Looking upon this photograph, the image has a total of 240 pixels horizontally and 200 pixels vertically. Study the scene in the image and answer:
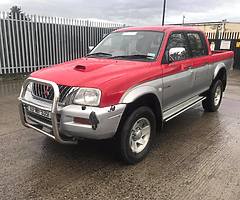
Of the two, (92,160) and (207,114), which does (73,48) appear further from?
(92,160)

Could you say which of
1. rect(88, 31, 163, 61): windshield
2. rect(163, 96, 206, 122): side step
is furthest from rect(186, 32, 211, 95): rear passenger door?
rect(88, 31, 163, 61): windshield

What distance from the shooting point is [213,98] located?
5.83m

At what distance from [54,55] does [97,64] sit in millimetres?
8760

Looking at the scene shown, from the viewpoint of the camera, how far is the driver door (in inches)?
157

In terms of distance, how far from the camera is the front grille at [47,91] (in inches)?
121

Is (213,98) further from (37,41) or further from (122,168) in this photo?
(37,41)

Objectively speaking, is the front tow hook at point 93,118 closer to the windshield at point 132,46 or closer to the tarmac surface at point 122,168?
the tarmac surface at point 122,168

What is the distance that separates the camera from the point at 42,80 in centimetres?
330

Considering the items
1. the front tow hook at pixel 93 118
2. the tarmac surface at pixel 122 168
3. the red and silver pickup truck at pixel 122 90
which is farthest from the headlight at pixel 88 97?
the tarmac surface at pixel 122 168

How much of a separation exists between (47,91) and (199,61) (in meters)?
3.08

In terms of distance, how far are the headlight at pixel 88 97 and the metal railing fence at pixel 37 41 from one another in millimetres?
8304

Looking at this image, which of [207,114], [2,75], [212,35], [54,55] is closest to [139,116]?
[207,114]

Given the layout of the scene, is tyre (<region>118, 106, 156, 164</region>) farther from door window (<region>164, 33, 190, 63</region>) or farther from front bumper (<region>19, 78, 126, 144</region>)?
door window (<region>164, 33, 190, 63</region>)

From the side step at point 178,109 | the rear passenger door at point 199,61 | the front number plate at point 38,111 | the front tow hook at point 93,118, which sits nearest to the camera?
the front tow hook at point 93,118
